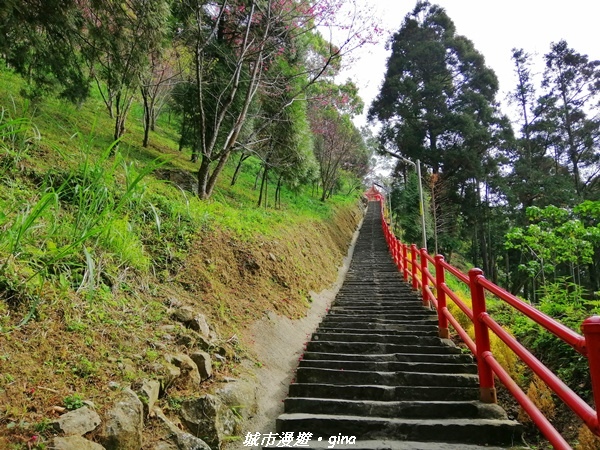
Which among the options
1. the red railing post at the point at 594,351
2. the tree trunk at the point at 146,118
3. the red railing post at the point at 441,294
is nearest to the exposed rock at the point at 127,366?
the red railing post at the point at 594,351

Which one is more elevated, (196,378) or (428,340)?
(428,340)

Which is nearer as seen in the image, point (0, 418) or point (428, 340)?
point (0, 418)

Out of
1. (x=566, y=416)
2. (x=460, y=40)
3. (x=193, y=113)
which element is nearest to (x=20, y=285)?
(x=566, y=416)

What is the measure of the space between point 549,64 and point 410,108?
8212 mm

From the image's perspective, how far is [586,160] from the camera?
21.1m

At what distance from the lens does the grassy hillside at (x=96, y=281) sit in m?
2.07

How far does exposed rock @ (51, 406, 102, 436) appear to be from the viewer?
5.85 feet

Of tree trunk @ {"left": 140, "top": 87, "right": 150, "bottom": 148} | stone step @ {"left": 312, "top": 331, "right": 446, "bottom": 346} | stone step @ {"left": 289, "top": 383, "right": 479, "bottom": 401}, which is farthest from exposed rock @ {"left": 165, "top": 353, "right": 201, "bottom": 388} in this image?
tree trunk @ {"left": 140, "top": 87, "right": 150, "bottom": 148}

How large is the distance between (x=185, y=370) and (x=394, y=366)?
2.17 meters

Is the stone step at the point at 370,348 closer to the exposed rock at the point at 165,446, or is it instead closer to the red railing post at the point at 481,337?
the red railing post at the point at 481,337

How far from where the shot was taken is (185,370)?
2793 millimetres

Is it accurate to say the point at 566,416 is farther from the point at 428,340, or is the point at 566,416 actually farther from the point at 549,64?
the point at 549,64

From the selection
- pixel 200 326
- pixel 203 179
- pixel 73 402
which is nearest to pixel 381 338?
pixel 200 326

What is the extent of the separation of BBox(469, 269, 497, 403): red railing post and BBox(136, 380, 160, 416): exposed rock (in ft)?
7.77
